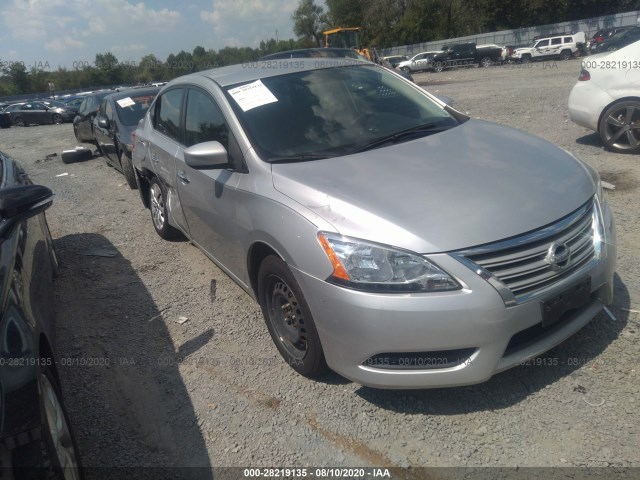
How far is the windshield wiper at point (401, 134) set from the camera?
129 inches

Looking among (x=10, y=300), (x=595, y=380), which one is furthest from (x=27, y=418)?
(x=595, y=380)

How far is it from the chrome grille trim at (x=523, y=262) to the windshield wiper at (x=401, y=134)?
3.85 feet

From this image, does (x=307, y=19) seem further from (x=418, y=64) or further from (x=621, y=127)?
(x=621, y=127)

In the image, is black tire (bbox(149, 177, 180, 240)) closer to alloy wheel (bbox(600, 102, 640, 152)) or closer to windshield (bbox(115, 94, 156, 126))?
windshield (bbox(115, 94, 156, 126))

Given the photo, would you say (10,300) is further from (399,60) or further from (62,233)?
(399,60)

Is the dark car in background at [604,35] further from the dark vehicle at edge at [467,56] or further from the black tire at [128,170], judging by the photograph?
the black tire at [128,170]

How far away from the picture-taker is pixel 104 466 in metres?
2.62

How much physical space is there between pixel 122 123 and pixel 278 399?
694cm

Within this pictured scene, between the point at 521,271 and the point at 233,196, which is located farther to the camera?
the point at 233,196

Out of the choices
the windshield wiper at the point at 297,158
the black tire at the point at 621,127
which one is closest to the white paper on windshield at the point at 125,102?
the windshield wiper at the point at 297,158

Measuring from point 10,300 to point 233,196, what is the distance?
4.89 feet

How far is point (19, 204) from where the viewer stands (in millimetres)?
2510

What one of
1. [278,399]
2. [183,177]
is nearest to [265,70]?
[183,177]

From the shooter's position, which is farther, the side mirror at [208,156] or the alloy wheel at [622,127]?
the alloy wheel at [622,127]
